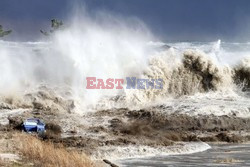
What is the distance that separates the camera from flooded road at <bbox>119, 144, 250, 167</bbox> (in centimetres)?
1686

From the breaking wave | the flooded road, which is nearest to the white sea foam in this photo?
the flooded road

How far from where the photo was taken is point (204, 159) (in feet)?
59.4

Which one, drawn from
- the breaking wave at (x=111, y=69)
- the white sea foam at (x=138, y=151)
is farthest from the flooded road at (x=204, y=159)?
the breaking wave at (x=111, y=69)

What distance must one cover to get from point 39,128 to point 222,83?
608 inches

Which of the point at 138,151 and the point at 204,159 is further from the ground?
the point at 138,151

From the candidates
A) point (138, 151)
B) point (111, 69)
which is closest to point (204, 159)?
point (138, 151)

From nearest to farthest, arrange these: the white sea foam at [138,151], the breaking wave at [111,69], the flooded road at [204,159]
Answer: the flooded road at [204,159], the white sea foam at [138,151], the breaking wave at [111,69]

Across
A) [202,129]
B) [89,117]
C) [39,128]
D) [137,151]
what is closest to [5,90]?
[89,117]

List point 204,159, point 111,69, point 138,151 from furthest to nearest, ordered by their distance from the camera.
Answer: point 111,69 < point 138,151 < point 204,159

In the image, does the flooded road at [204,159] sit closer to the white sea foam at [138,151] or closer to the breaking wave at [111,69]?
the white sea foam at [138,151]

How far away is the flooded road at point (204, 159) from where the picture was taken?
1686 centimetres

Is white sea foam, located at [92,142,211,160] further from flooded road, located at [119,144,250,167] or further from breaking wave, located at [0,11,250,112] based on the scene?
breaking wave, located at [0,11,250,112]

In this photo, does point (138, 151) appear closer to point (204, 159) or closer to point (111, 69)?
point (204, 159)

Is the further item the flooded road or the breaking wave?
the breaking wave
